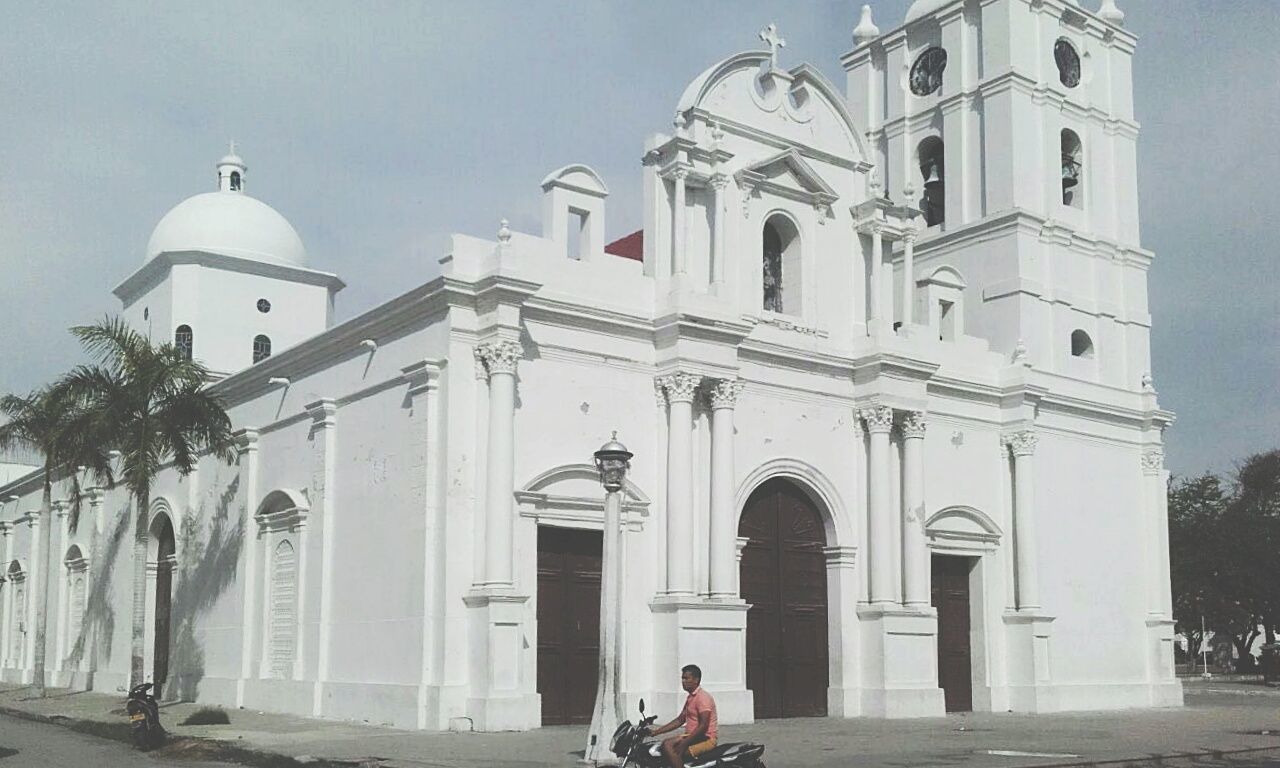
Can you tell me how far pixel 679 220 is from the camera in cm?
2473

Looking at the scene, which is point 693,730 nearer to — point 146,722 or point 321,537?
point 146,722

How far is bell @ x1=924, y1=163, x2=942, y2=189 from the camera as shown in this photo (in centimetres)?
3562

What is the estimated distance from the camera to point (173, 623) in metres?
31.2

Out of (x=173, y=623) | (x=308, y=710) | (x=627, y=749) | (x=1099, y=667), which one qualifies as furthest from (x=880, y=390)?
(x=173, y=623)

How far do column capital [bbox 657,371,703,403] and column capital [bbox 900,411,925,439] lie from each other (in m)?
5.21

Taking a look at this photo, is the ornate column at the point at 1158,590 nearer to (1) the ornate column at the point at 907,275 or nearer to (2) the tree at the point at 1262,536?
(1) the ornate column at the point at 907,275

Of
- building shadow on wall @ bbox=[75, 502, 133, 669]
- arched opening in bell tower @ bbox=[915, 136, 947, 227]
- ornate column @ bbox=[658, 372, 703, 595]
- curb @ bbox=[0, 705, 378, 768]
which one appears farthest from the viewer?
arched opening in bell tower @ bbox=[915, 136, 947, 227]

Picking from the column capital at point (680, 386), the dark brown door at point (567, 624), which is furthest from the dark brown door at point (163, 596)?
the column capital at point (680, 386)

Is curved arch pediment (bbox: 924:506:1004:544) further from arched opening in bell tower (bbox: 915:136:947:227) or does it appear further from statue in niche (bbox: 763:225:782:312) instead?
arched opening in bell tower (bbox: 915:136:947:227)

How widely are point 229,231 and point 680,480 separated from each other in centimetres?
1996


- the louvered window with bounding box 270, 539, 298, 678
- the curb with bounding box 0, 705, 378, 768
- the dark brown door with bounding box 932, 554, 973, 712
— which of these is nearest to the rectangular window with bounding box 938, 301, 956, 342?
the dark brown door with bounding box 932, 554, 973, 712

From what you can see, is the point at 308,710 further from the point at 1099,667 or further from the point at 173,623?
the point at 1099,667

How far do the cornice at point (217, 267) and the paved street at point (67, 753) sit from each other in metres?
16.9

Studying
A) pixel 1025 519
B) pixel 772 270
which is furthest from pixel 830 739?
pixel 1025 519
